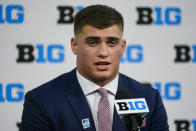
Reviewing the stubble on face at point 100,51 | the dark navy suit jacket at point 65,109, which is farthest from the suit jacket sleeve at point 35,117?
the stubble on face at point 100,51

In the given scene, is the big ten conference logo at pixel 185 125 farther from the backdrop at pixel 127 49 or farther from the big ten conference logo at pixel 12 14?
the big ten conference logo at pixel 12 14

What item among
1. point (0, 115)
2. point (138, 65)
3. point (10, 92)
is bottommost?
point (0, 115)

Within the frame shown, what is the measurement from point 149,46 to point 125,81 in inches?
48.0

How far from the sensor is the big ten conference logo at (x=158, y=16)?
2447 millimetres

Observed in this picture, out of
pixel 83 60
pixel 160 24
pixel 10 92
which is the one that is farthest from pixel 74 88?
pixel 160 24

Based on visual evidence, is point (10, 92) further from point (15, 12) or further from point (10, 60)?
point (15, 12)

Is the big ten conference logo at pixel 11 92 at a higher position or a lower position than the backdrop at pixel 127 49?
lower

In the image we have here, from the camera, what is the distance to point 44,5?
2381mm

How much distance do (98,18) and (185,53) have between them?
156cm

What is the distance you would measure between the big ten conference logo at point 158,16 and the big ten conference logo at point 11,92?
1.09 metres

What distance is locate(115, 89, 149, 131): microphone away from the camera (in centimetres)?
79

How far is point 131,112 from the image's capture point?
81 centimetres

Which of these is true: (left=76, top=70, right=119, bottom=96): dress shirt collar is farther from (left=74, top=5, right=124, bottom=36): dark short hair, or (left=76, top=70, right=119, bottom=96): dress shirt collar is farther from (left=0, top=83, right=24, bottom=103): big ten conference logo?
(left=0, top=83, right=24, bottom=103): big ten conference logo

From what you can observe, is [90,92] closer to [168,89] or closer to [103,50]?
[103,50]
